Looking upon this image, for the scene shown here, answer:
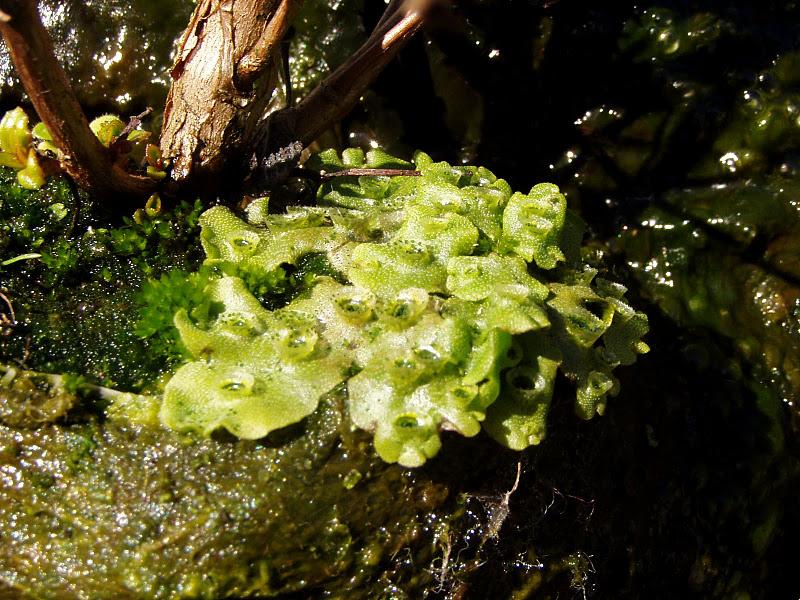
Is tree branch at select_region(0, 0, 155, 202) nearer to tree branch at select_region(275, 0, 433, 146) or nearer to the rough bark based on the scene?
the rough bark

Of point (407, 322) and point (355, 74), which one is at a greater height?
point (355, 74)

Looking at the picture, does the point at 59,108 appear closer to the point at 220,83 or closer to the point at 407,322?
the point at 220,83

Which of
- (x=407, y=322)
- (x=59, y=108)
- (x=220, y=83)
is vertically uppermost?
(x=220, y=83)

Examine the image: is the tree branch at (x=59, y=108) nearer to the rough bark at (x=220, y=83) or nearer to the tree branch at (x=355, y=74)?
the rough bark at (x=220, y=83)

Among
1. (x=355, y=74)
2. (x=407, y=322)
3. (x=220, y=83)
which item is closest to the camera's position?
(x=407, y=322)

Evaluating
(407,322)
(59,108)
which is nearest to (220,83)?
(59,108)

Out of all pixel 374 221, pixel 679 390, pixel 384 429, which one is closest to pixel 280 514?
pixel 384 429
